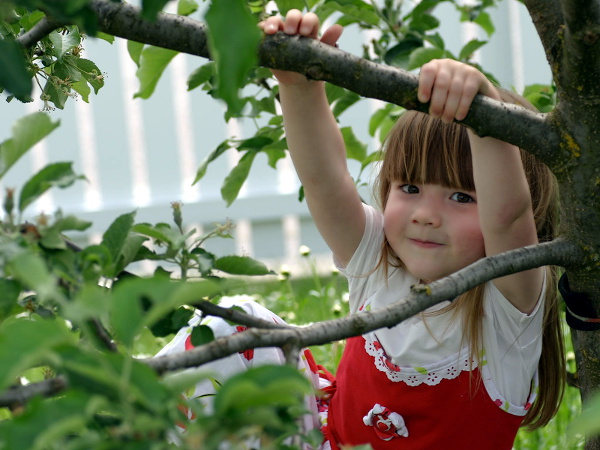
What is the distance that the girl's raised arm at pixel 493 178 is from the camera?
2.78 ft

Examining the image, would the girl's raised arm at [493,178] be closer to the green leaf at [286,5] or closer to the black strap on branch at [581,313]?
the black strap on branch at [581,313]

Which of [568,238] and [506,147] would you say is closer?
[568,238]

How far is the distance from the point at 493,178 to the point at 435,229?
190mm

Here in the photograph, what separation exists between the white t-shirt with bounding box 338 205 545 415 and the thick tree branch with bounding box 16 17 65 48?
67cm

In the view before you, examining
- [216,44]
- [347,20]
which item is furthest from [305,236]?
[216,44]

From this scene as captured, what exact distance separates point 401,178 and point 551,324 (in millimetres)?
Result: 331

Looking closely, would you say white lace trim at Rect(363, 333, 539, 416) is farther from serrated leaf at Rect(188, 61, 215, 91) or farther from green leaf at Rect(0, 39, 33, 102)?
green leaf at Rect(0, 39, 33, 102)

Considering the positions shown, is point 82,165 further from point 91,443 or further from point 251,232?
point 91,443

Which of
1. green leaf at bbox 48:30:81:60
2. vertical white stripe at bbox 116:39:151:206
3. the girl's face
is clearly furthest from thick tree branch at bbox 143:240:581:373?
vertical white stripe at bbox 116:39:151:206

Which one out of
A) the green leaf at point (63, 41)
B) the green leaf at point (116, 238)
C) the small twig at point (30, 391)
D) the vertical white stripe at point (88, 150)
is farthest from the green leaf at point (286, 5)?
the vertical white stripe at point (88, 150)

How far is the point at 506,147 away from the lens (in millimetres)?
1022

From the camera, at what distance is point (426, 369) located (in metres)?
1.27

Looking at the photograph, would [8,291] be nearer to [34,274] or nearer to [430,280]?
[34,274]

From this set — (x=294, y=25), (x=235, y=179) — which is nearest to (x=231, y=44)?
(x=294, y=25)
